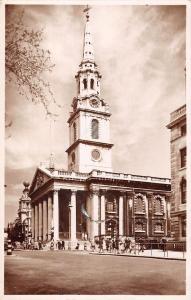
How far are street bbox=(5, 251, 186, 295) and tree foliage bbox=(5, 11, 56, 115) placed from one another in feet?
8.45

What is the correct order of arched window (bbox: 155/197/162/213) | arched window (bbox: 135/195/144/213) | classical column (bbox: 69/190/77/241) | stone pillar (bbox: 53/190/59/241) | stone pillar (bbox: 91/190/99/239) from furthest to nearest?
arched window (bbox: 135/195/144/213), arched window (bbox: 155/197/162/213), stone pillar (bbox: 53/190/59/241), stone pillar (bbox: 91/190/99/239), classical column (bbox: 69/190/77/241)

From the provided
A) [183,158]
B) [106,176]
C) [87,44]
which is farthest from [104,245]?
[87,44]

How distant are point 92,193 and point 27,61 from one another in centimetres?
429

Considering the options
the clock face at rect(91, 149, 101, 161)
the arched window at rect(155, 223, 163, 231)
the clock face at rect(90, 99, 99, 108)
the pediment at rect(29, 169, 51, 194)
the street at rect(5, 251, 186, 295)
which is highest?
the clock face at rect(90, 99, 99, 108)

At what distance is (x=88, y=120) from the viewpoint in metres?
11.5

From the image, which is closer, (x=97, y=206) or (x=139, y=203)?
(x=97, y=206)

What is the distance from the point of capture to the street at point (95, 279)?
25.6ft

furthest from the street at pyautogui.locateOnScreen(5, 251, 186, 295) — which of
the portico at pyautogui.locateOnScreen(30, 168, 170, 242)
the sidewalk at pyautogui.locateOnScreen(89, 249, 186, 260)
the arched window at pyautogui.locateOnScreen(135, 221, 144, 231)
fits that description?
the arched window at pyautogui.locateOnScreen(135, 221, 144, 231)

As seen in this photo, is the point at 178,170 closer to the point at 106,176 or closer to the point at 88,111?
the point at 106,176

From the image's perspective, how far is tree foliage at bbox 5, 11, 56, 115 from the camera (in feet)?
27.2

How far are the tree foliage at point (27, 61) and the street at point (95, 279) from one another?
2.57 metres

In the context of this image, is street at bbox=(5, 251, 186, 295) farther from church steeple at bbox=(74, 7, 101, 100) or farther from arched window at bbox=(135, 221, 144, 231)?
church steeple at bbox=(74, 7, 101, 100)

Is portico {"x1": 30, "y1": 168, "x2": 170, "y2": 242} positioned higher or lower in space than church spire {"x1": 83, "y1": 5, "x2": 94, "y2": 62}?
lower
